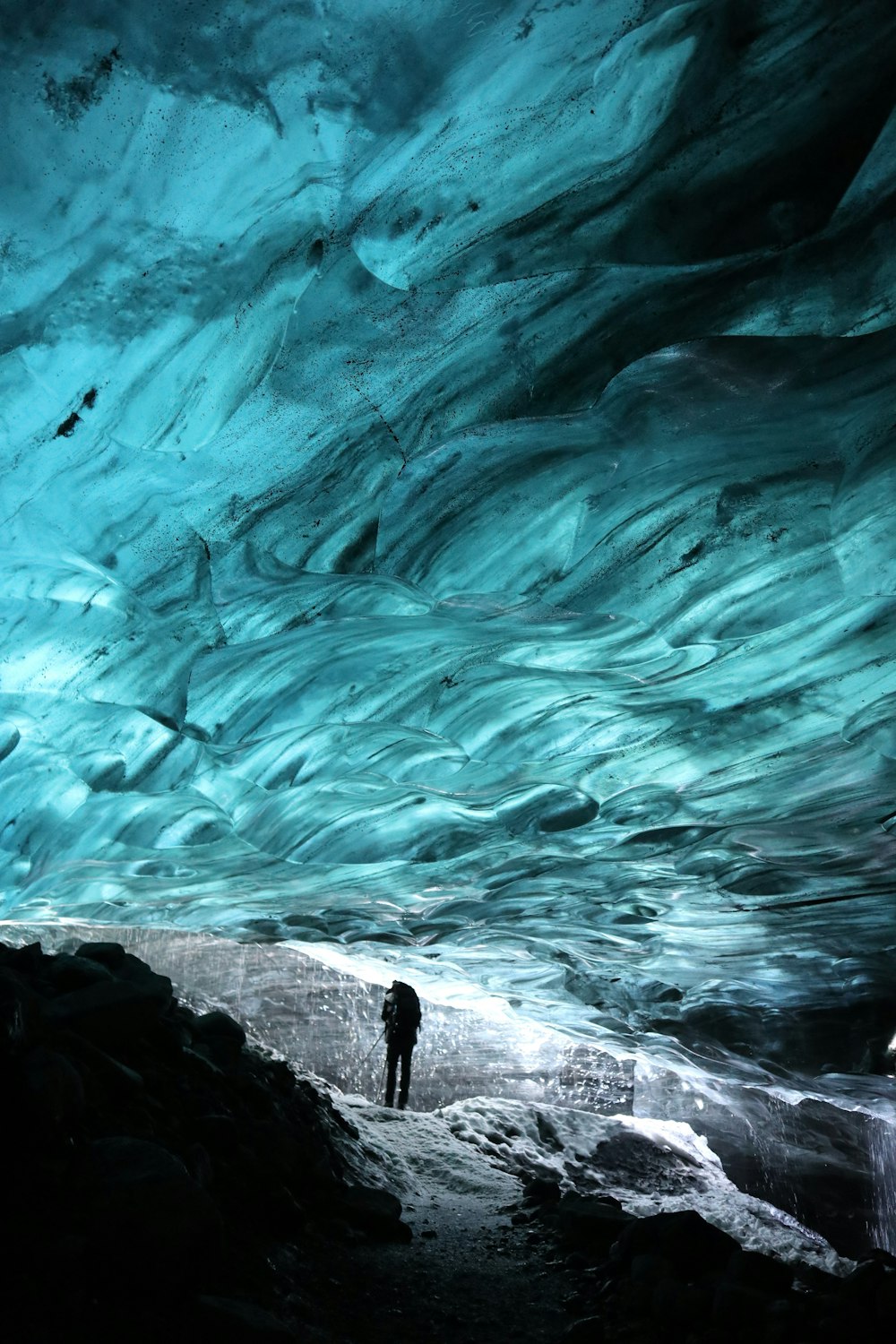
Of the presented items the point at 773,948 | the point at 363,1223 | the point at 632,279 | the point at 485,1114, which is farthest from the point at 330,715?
the point at 485,1114

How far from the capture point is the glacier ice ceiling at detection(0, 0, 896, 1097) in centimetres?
221

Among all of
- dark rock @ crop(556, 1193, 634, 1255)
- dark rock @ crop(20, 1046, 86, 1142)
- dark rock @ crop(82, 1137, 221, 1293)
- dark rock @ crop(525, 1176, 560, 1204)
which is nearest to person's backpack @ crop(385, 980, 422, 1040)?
dark rock @ crop(525, 1176, 560, 1204)

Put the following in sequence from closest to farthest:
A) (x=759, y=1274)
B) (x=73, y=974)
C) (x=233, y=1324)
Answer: (x=233, y=1324) < (x=759, y=1274) < (x=73, y=974)

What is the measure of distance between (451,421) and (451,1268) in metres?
4.41

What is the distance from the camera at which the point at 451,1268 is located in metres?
5.15

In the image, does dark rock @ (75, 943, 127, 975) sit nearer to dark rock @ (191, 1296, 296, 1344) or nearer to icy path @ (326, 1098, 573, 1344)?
icy path @ (326, 1098, 573, 1344)

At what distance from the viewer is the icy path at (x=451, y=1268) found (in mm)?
4266

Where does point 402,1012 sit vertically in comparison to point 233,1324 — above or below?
above

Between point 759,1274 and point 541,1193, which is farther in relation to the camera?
point 541,1193

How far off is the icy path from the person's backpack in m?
1.35

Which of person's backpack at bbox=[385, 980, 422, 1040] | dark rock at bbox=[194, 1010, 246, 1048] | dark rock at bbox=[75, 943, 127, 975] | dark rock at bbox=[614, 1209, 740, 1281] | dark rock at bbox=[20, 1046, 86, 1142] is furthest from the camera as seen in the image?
person's backpack at bbox=[385, 980, 422, 1040]

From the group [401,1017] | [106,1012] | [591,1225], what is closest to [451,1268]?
[591,1225]

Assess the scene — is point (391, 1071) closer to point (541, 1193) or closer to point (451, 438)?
point (541, 1193)

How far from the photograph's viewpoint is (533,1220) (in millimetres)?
6918
